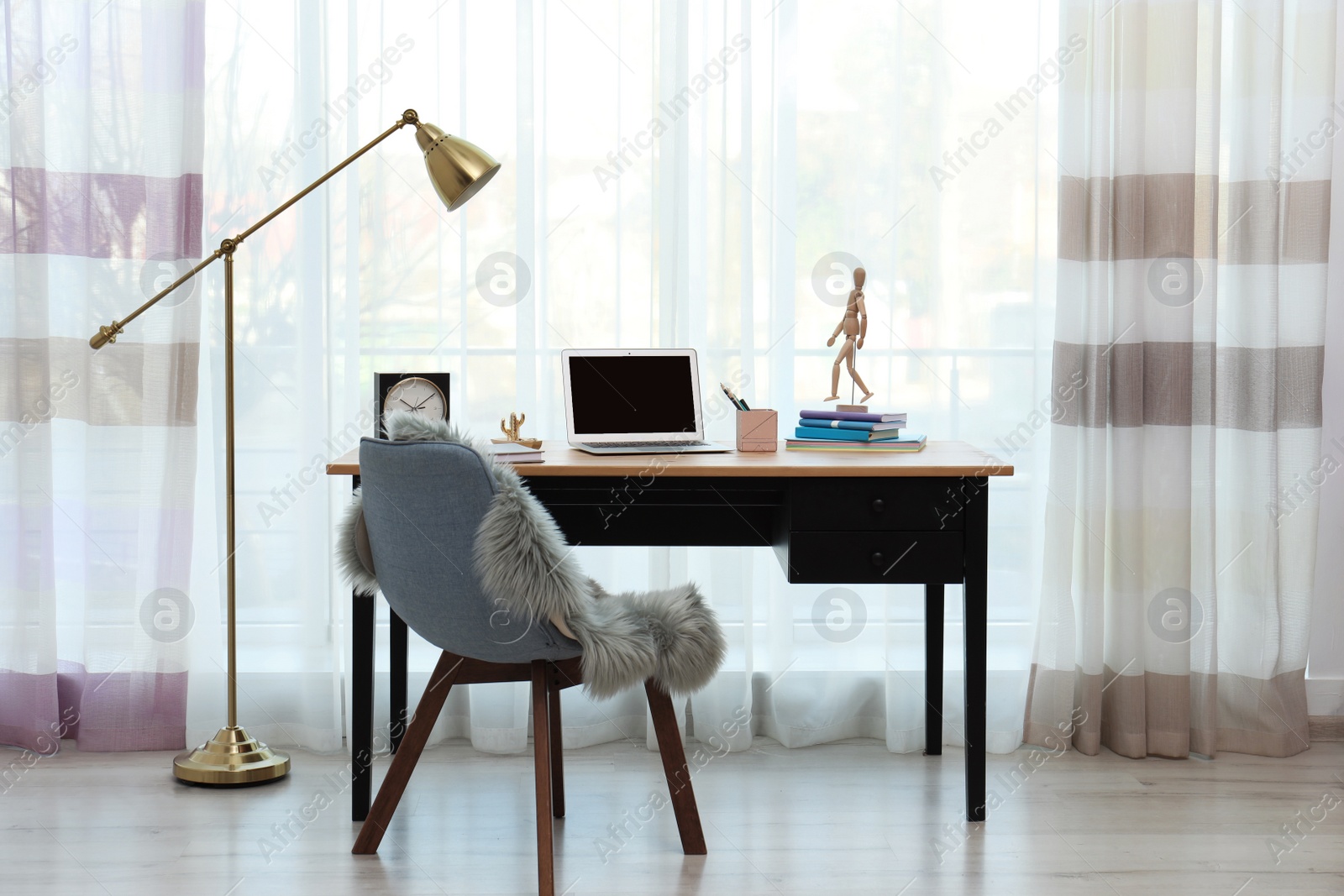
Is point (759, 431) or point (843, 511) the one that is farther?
point (759, 431)

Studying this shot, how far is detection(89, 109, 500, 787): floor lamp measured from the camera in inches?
88.2

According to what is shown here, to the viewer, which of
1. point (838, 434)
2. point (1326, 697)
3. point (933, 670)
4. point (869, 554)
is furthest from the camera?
point (1326, 697)

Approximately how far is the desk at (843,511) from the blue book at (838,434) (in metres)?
0.07

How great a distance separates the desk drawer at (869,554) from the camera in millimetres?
2150

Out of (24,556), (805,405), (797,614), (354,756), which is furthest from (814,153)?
(24,556)

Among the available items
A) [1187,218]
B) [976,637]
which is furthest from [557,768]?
[1187,218]

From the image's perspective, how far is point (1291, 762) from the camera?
2.58 m

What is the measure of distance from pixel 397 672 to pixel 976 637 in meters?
1.22

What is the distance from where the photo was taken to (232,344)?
2375 millimetres

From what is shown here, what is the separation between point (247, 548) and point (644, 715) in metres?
1.00

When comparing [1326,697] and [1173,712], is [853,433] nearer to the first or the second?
[1173,712]

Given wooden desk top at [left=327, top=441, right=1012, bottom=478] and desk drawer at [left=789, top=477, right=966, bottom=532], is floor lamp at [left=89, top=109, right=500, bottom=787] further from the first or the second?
desk drawer at [left=789, top=477, right=966, bottom=532]

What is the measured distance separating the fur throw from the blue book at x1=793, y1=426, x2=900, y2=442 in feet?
1.54

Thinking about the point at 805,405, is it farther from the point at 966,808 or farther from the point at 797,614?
the point at 966,808
